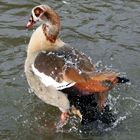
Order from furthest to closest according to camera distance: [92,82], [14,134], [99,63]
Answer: [99,63] < [14,134] < [92,82]

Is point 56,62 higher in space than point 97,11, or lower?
higher

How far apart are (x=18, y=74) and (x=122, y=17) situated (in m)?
2.74

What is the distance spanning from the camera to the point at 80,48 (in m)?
9.93

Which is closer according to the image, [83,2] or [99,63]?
[99,63]

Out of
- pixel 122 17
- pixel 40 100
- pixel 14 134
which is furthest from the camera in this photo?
pixel 122 17

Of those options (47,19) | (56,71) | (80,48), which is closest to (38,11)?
(47,19)

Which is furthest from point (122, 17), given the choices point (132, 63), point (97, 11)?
point (132, 63)

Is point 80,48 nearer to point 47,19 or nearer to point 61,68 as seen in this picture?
point 47,19

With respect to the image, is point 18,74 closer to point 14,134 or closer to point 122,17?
point 14,134

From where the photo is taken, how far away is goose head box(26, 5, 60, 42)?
8.05 m

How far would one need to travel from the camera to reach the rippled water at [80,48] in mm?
8109

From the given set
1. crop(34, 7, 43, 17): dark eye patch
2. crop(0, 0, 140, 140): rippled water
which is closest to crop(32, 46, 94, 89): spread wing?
crop(34, 7, 43, 17): dark eye patch

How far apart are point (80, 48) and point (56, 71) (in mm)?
2335

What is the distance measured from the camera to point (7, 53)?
31.3 ft
